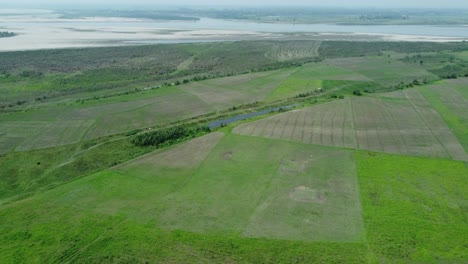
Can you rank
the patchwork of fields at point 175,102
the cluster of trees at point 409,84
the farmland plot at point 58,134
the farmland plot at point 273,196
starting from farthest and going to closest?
the cluster of trees at point 409,84 → the patchwork of fields at point 175,102 → the farmland plot at point 58,134 → the farmland plot at point 273,196

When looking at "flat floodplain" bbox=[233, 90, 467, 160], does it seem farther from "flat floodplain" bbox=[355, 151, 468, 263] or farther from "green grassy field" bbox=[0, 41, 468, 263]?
"flat floodplain" bbox=[355, 151, 468, 263]

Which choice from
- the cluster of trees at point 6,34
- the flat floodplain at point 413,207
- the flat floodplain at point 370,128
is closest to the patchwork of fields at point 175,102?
the flat floodplain at point 370,128

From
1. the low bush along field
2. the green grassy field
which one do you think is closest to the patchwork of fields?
the green grassy field

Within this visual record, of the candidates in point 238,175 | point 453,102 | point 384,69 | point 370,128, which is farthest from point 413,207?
point 384,69

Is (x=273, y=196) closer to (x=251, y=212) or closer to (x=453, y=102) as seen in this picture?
(x=251, y=212)

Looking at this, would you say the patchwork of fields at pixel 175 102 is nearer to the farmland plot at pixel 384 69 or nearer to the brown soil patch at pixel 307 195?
the farmland plot at pixel 384 69

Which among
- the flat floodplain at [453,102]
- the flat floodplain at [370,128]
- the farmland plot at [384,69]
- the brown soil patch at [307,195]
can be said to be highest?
the farmland plot at [384,69]

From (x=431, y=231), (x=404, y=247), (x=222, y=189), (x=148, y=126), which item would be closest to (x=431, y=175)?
(x=431, y=231)
